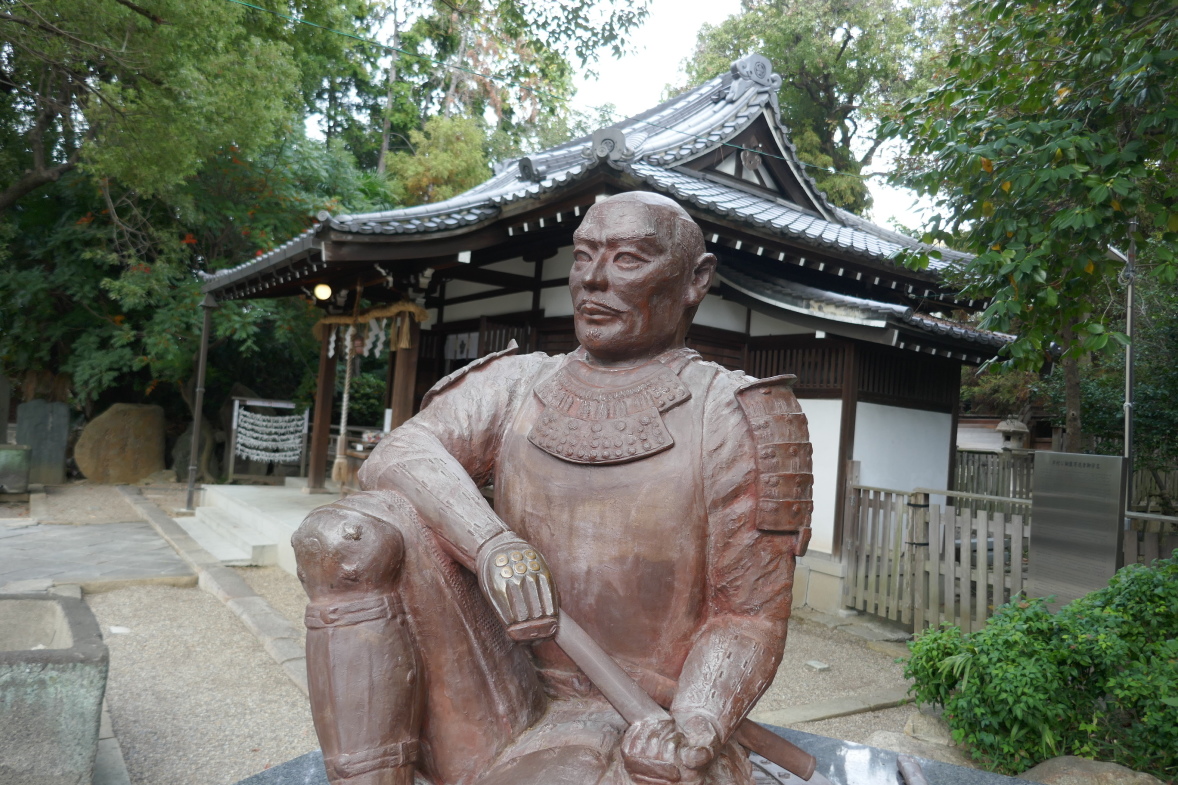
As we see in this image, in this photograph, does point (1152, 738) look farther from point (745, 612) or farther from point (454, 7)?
point (454, 7)

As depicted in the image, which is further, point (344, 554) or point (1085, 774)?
point (1085, 774)

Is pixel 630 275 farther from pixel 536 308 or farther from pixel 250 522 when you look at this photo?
pixel 250 522

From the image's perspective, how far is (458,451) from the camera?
2.12 meters

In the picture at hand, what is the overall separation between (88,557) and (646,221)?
8.09 meters

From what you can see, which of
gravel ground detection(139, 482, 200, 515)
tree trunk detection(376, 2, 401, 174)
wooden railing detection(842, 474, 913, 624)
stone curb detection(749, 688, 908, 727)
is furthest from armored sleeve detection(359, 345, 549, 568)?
tree trunk detection(376, 2, 401, 174)

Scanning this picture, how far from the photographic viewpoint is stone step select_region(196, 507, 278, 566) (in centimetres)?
797

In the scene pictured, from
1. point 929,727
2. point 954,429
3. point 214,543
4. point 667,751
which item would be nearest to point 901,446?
point 954,429

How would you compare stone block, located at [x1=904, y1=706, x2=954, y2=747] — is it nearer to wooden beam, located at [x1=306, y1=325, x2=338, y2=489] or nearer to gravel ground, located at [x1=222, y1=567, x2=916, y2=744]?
gravel ground, located at [x1=222, y1=567, x2=916, y2=744]

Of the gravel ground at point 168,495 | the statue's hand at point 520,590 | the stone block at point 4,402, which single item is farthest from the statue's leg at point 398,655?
the stone block at point 4,402

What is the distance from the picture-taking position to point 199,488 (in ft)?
42.4

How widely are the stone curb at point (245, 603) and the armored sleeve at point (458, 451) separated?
332 centimetres

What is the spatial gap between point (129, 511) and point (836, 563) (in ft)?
31.7

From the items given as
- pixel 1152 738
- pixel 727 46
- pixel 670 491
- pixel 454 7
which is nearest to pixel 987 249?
pixel 1152 738

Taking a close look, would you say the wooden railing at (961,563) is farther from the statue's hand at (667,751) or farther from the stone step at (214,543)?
the stone step at (214,543)
